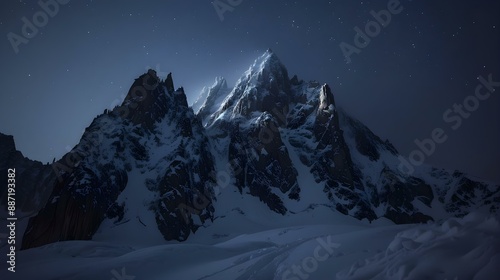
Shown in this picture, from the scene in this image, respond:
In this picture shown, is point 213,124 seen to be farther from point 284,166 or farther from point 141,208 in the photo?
point 141,208

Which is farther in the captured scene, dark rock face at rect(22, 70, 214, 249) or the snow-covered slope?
dark rock face at rect(22, 70, 214, 249)

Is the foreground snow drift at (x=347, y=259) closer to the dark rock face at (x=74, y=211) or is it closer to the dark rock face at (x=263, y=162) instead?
the dark rock face at (x=74, y=211)

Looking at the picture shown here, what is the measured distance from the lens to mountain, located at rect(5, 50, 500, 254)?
73.1 meters

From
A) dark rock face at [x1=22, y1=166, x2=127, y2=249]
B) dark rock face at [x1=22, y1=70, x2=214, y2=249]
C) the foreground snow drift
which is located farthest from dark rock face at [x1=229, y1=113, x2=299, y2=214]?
the foreground snow drift

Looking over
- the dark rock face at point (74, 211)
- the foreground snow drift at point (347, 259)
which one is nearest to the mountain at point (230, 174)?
the dark rock face at point (74, 211)

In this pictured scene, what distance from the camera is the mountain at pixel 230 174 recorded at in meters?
73.1

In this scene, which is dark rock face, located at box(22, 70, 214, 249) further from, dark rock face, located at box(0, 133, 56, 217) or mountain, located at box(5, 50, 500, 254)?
dark rock face, located at box(0, 133, 56, 217)

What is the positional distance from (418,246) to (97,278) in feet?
59.5

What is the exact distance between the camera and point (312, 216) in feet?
306

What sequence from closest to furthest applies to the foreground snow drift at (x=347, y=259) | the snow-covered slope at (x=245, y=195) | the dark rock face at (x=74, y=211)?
the foreground snow drift at (x=347, y=259)
the snow-covered slope at (x=245, y=195)
the dark rock face at (x=74, y=211)

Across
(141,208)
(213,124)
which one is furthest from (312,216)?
(213,124)

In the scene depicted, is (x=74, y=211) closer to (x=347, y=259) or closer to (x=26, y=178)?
(x=347, y=259)

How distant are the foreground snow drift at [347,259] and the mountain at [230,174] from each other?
4523cm

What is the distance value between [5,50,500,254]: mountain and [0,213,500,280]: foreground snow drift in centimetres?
4523
